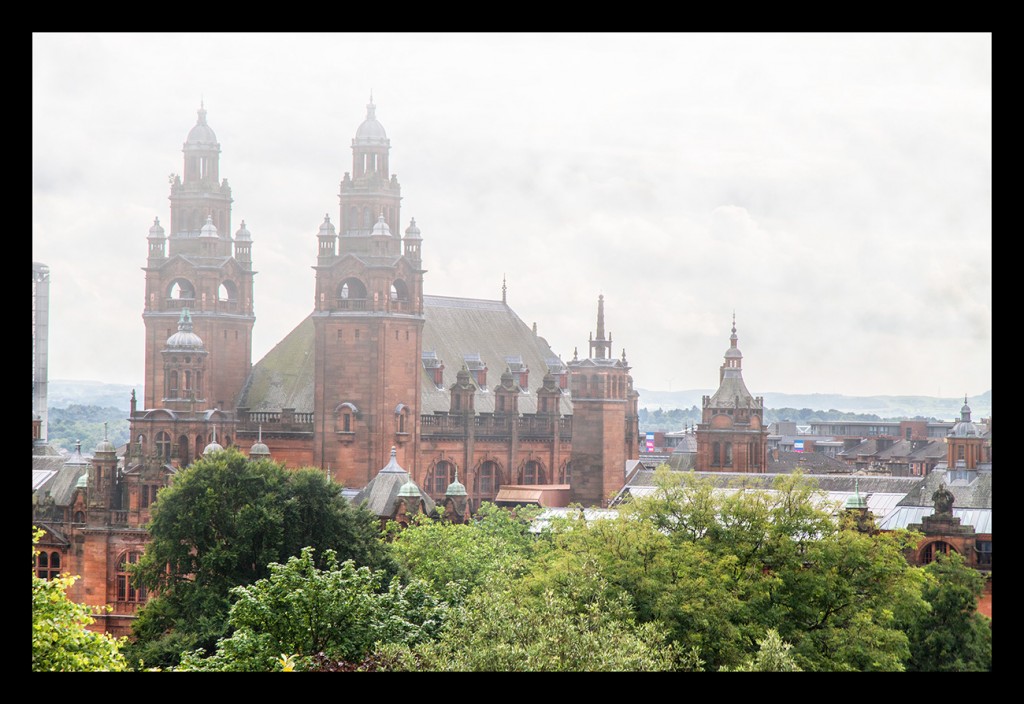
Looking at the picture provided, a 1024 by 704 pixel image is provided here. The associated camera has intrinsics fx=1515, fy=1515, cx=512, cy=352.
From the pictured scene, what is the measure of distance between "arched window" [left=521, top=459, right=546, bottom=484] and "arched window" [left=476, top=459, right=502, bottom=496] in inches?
105

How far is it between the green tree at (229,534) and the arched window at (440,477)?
1490 inches

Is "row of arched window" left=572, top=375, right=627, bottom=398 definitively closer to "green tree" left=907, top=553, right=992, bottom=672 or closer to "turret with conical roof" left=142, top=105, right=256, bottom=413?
"turret with conical roof" left=142, top=105, right=256, bottom=413

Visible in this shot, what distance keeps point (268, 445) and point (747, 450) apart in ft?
108

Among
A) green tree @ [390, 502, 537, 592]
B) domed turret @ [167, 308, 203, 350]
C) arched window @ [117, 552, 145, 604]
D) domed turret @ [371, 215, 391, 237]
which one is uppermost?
domed turret @ [371, 215, 391, 237]

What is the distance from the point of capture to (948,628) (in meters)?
51.9

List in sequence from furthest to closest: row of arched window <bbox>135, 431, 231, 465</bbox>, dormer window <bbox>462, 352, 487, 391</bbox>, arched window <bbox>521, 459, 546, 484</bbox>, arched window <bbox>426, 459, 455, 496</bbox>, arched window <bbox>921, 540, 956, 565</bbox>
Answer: dormer window <bbox>462, 352, 487, 391</bbox>
arched window <bbox>521, 459, 546, 484</bbox>
arched window <bbox>426, 459, 455, 496</bbox>
row of arched window <bbox>135, 431, 231, 465</bbox>
arched window <bbox>921, 540, 956, 565</bbox>

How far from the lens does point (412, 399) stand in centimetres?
9550

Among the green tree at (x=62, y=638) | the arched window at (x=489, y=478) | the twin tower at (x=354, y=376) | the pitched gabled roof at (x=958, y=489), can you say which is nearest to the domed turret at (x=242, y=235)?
the twin tower at (x=354, y=376)

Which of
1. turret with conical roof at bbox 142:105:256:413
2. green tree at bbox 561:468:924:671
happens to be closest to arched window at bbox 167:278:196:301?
turret with conical roof at bbox 142:105:256:413

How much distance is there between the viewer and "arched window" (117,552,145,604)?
77.3 meters

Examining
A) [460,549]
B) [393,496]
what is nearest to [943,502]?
[460,549]

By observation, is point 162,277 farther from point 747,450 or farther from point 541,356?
point 747,450
